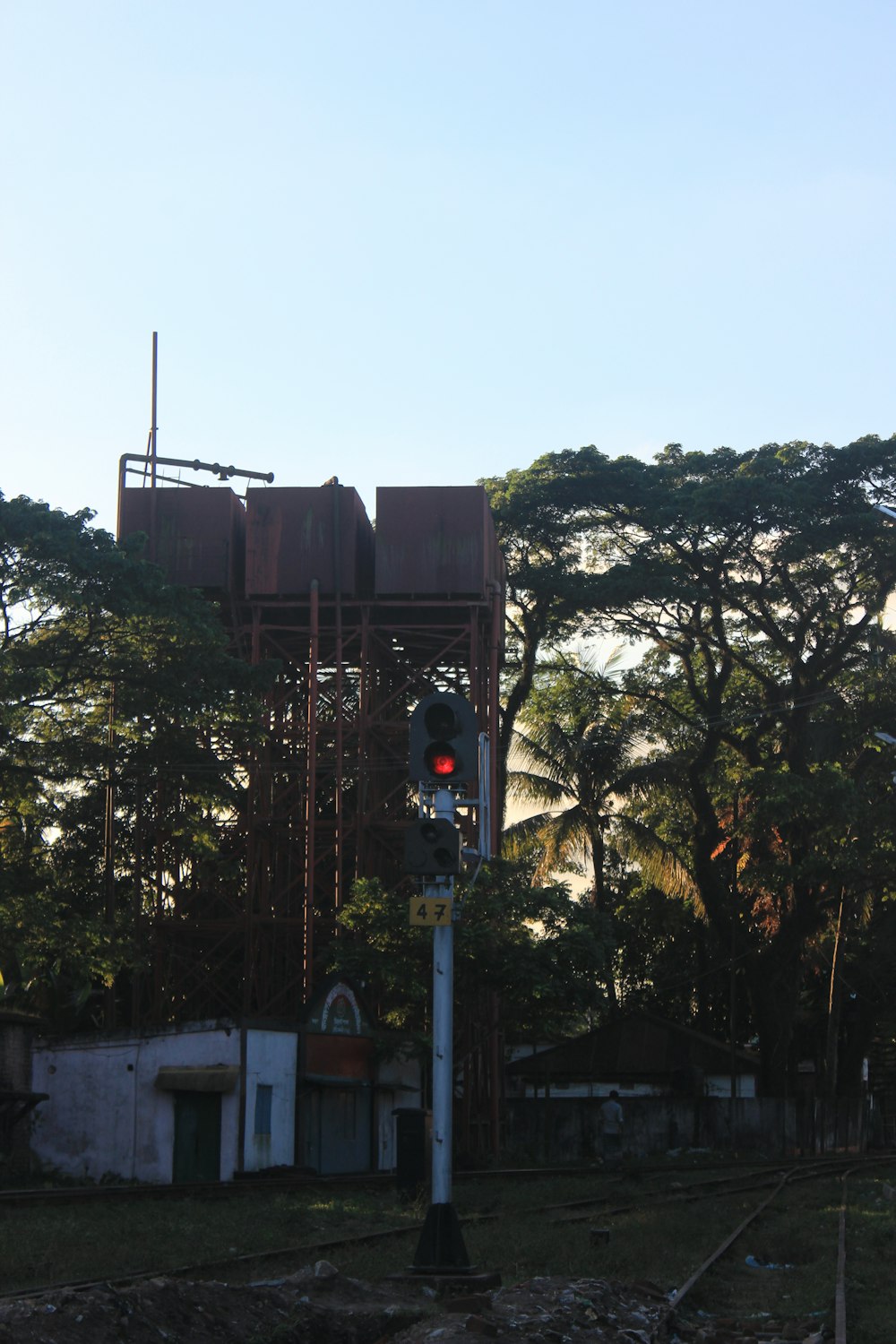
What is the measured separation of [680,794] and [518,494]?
37.1 feet

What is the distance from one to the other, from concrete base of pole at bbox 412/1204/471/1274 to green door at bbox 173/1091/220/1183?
15.2m

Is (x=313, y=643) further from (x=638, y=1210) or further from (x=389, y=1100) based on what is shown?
(x=638, y=1210)

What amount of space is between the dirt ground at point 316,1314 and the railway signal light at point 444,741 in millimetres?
3959

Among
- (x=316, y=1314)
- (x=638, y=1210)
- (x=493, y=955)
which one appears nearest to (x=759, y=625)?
(x=493, y=955)

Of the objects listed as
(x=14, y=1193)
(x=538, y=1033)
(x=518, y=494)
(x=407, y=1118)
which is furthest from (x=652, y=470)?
(x=14, y=1193)

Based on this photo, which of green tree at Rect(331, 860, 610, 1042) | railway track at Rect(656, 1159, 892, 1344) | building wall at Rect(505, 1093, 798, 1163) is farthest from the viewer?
building wall at Rect(505, 1093, 798, 1163)

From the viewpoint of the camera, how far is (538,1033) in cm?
3231

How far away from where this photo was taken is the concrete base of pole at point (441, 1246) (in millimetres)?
11578

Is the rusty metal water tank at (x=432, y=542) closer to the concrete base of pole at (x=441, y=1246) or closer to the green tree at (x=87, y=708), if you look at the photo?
the green tree at (x=87, y=708)

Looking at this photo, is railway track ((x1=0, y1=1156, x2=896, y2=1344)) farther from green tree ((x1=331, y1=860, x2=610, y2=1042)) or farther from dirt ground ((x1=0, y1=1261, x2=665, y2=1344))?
green tree ((x1=331, y1=860, x2=610, y2=1042))

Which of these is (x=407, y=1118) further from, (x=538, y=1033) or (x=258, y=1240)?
(x=538, y=1033)

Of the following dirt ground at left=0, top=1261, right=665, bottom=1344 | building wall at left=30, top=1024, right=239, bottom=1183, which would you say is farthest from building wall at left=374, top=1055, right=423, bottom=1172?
dirt ground at left=0, top=1261, right=665, bottom=1344

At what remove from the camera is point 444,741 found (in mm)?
12453

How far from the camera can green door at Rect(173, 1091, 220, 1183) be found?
86.1 ft
